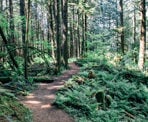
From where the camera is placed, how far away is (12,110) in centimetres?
955

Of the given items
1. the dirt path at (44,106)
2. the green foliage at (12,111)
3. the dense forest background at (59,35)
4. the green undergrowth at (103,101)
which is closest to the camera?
the green foliage at (12,111)

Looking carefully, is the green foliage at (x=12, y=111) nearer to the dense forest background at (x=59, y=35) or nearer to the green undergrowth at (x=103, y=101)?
the green undergrowth at (x=103, y=101)

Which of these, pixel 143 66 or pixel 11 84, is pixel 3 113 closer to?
pixel 11 84

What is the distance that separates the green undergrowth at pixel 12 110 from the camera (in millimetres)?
9070

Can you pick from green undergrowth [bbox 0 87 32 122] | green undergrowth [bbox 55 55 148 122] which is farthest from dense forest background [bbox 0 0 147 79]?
green undergrowth [bbox 0 87 32 122]

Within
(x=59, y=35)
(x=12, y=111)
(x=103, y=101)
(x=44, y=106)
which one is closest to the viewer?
(x=12, y=111)

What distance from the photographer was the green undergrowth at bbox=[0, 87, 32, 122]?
907 centimetres

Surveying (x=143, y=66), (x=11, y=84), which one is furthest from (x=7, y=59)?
(x=143, y=66)

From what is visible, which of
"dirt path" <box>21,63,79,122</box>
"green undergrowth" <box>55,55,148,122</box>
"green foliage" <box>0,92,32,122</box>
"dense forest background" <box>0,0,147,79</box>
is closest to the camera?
"green foliage" <box>0,92,32,122</box>

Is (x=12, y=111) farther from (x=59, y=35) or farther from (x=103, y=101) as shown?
(x=59, y=35)

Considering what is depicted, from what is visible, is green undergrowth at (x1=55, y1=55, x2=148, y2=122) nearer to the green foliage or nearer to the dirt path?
the dirt path

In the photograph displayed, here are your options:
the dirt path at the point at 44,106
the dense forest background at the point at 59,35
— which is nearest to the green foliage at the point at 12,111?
the dirt path at the point at 44,106

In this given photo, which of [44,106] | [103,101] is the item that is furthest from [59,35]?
[44,106]

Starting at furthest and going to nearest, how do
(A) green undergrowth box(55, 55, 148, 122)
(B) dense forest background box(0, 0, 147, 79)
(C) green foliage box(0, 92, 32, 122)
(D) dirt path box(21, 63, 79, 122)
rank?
1. (B) dense forest background box(0, 0, 147, 79)
2. (A) green undergrowth box(55, 55, 148, 122)
3. (D) dirt path box(21, 63, 79, 122)
4. (C) green foliage box(0, 92, 32, 122)
